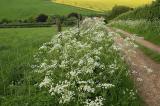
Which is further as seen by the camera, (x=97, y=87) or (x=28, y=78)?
(x=28, y=78)

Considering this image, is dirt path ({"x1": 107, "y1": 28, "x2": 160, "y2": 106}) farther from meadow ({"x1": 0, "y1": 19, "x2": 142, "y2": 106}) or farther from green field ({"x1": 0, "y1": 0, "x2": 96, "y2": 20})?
green field ({"x1": 0, "y1": 0, "x2": 96, "y2": 20})

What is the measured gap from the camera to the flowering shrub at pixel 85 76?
1001cm

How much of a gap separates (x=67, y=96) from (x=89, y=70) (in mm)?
1282

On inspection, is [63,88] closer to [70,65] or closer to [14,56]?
[70,65]

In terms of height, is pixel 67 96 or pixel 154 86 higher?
pixel 67 96

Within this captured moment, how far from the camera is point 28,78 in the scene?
509 inches

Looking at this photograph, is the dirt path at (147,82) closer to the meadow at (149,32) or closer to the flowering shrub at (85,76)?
the flowering shrub at (85,76)

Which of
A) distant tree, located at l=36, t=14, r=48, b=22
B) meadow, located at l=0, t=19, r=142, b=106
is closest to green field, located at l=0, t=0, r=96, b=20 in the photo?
distant tree, located at l=36, t=14, r=48, b=22

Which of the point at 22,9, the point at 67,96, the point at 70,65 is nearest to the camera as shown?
the point at 67,96

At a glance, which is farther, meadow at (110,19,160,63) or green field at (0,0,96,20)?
green field at (0,0,96,20)

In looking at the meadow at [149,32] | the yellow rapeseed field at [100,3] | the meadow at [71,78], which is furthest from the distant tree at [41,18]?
the meadow at [71,78]

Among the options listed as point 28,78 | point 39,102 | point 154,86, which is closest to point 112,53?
point 154,86

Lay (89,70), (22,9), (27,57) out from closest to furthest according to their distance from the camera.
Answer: (89,70), (27,57), (22,9)

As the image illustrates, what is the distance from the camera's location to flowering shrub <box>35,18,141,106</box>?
10.0 m
